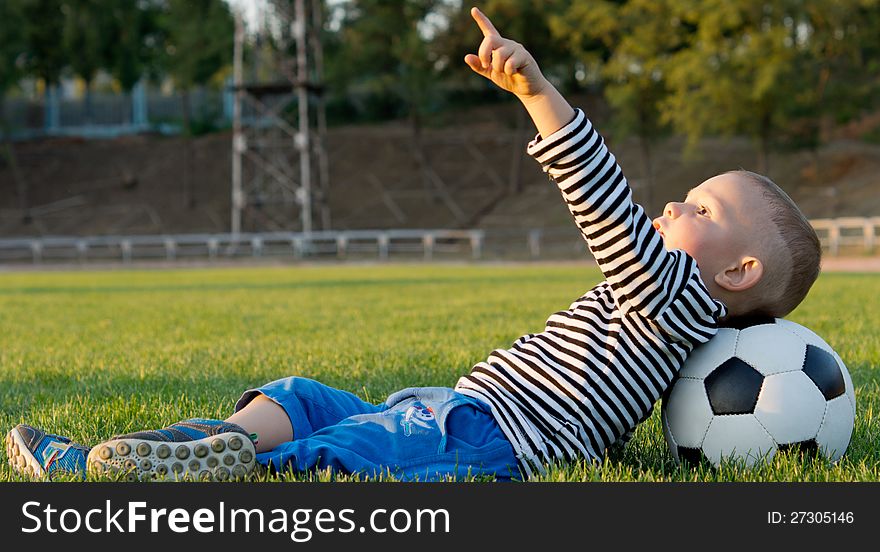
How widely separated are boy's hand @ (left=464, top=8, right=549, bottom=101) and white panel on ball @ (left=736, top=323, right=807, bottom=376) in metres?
1.26

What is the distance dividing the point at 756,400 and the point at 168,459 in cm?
192

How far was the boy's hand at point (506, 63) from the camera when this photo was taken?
2.68 m

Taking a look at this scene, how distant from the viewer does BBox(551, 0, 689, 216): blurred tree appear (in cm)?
3167

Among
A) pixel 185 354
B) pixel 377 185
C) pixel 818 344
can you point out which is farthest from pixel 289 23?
pixel 818 344

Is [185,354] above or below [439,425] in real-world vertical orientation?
below

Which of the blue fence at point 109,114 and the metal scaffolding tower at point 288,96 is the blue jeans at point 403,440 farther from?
the blue fence at point 109,114

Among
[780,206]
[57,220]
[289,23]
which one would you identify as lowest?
[57,220]

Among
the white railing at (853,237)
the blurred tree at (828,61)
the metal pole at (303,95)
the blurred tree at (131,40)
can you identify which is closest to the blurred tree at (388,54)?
the metal pole at (303,95)

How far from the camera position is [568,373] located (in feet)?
10.3

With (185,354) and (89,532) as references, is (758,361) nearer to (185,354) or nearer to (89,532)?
(89,532)

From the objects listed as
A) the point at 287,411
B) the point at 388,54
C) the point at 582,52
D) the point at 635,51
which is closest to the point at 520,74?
the point at 287,411

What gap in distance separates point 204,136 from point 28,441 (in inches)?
1840

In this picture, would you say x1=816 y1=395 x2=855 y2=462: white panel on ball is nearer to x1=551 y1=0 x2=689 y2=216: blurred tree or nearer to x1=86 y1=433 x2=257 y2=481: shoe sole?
x1=86 y1=433 x2=257 y2=481: shoe sole

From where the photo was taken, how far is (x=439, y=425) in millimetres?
3078
